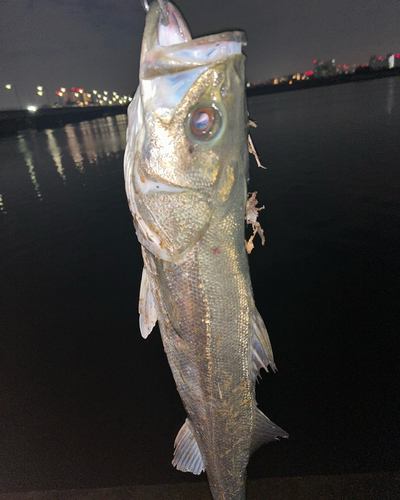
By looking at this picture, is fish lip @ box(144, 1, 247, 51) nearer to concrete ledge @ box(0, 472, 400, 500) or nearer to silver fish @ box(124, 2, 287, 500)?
silver fish @ box(124, 2, 287, 500)

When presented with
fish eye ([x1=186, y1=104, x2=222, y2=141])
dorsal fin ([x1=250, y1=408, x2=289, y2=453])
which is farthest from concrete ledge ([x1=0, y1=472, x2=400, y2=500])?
fish eye ([x1=186, y1=104, x2=222, y2=141])

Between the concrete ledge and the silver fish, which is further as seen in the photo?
the concrete ledge

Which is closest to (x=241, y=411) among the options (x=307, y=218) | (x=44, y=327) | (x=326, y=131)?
(x=44, y=327)

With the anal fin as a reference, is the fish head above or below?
above

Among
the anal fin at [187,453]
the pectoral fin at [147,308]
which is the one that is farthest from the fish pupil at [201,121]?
the anal fin at [187,453]

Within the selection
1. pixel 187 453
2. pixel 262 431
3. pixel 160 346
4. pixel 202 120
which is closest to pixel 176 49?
pixel 202 120

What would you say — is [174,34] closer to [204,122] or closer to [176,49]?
[176,49]

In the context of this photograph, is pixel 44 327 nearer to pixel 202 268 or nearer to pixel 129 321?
pixel 129 321
